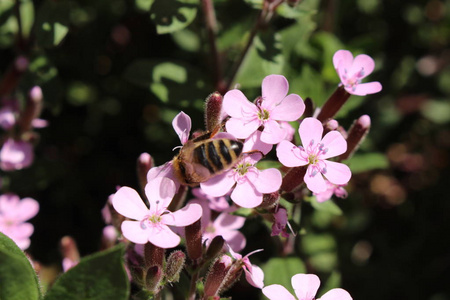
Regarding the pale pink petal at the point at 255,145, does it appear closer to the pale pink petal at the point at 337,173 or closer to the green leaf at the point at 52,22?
the pale pink petal at the point at 337,173

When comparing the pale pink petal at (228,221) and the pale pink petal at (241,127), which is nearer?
the pale pink petal at (241,127)

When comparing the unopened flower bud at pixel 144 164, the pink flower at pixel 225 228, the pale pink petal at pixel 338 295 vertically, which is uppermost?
the unopened flower bud at pixel 144 164

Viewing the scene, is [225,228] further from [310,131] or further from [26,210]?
[26,210]

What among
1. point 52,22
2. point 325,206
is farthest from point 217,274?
point 52,22

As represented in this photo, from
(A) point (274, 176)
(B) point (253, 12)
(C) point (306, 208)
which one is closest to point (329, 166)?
(A) point (274, 176)

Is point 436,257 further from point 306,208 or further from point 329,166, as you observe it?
point 329,166

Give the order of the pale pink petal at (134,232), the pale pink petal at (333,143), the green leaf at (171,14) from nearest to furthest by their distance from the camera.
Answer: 1. the pale pink petal at (134,232)
2. the pale pink petal at (333,143)
3. the green leaf at (171,14)

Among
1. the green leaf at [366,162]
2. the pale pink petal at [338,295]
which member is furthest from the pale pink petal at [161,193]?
the green leaf at [366,162]
